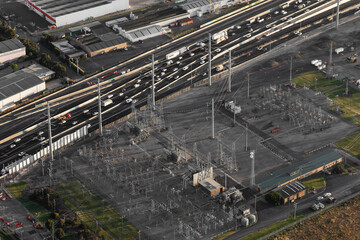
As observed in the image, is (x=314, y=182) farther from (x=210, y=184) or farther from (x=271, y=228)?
(x=210, y=184)

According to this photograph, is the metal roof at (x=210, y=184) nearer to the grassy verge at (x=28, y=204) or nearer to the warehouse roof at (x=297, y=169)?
the warehouse roof at (x=297, y=169)

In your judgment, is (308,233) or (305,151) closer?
(308,233)

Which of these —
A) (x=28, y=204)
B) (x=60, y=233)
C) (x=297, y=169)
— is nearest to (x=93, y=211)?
(x=60, y=233)

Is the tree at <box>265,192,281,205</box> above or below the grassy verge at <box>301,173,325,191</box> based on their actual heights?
above

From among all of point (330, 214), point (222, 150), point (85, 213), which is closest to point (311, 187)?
point (330, 214)

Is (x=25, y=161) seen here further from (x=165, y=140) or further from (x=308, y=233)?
(x=308, y=233)

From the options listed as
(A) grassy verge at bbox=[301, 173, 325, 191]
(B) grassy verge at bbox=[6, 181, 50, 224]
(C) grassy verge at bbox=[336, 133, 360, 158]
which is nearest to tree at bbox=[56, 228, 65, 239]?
(B) grassy verge at bbox=[6, 181, 50, 224]

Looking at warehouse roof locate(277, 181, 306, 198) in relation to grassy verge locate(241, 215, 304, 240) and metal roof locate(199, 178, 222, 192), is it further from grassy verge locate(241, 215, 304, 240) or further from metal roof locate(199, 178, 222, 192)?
metal roof locate(199, 178, 222, 192)

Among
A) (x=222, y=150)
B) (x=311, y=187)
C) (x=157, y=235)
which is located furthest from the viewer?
(x=222, y=150)
